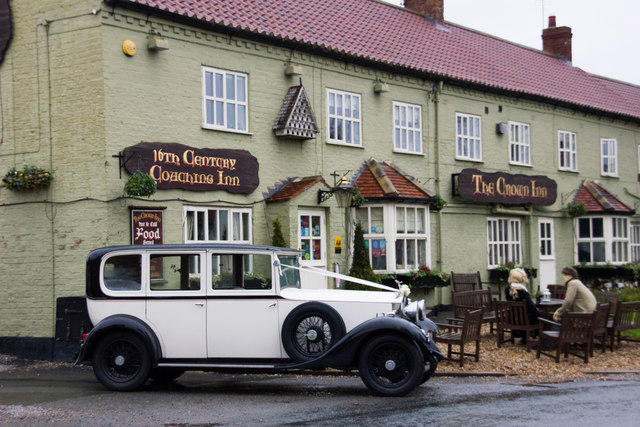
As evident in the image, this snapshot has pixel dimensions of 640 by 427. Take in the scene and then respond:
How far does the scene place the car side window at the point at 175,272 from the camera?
33.8ft

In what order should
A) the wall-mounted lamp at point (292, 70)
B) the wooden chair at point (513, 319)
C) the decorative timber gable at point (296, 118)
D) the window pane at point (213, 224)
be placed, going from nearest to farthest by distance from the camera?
1. the wooden chair at point (513, 319)
2. the window pane at point (213, 224)
3. the decorative timber gable at point (296, 118)
4. the wall-mounted lamp at point (292, 70)

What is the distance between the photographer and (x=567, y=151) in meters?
24.8

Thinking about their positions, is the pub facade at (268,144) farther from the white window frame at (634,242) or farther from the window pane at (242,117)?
the white window frame at (634,242)

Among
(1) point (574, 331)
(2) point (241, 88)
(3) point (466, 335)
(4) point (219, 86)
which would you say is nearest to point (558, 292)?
(1) point (574, 331)

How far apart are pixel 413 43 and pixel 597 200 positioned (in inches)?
337

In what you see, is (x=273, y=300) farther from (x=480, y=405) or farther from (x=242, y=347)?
(x=480, y=405)

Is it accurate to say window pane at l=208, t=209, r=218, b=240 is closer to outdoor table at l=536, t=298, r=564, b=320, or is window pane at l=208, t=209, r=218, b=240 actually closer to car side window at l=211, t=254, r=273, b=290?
car side window at l=211, t=254, r=273, b=290

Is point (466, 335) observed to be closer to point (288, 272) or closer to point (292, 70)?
point (288, 272)

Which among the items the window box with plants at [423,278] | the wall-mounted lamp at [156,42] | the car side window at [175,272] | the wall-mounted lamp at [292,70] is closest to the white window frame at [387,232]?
the window box with plants at [423,278]

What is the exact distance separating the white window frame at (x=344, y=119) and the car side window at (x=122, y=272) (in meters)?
8.13

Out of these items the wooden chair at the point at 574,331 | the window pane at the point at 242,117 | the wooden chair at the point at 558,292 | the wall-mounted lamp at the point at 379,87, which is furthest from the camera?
the wall-mounted lamp at the point at 379,87

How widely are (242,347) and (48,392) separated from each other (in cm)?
286

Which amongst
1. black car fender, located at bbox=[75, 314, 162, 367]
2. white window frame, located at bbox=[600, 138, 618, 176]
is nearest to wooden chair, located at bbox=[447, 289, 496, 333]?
black car fender, located at bbox=[75, 314, 162, 367]

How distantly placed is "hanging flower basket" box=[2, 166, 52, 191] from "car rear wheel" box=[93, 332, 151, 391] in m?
4.81
